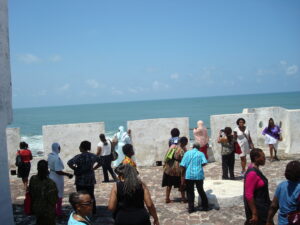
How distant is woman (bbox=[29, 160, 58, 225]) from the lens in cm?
536

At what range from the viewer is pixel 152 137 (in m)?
12.5

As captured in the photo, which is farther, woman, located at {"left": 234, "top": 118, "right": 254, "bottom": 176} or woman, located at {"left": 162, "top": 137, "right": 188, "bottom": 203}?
woman, located at {"left": 234, "top": 118, "right": 254, "bottom": 176}

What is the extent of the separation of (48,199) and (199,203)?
11.3ft

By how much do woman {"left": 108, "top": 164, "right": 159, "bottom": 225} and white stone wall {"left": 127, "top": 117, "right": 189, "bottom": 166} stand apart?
827 cm

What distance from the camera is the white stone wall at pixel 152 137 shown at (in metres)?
12.4

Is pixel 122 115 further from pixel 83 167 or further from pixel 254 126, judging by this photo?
pixel 83 167

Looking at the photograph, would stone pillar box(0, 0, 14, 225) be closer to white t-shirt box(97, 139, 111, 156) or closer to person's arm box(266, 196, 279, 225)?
white t-shirt box(97, 139, 111, 156)

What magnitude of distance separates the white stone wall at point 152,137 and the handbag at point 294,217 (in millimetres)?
8400

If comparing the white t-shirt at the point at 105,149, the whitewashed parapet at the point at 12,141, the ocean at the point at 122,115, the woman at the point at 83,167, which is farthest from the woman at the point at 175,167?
the ocean at the point at 122,115

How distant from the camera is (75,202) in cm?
355

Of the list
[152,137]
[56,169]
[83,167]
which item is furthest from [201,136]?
[56,169]

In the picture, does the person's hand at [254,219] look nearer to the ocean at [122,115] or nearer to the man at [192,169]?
the man at [192,169]

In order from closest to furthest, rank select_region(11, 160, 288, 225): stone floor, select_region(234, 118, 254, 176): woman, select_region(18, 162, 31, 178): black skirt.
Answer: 1. select_region(11, 160, 288, 225): stone floor
2. select_region(18, 162, 31, 178): black skirt
3. select_region(234, 118, 254, 176): woman

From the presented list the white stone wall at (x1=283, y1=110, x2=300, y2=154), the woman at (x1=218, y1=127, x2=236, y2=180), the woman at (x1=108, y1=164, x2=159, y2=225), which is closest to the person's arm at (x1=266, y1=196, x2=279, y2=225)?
the woman at (x1=108, y1=164, x2=159, y2=225)
